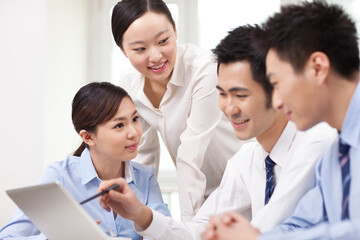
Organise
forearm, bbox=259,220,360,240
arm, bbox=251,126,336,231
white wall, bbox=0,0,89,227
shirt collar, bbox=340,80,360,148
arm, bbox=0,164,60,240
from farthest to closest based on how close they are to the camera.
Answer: white wall, bbox=0,0,89,227, arm, bbox=0,164,60,240, arm, bbox=251,126,336,231, shirt collar, bbox=340,80,360,148, forearm, bbox=259,220,360,240

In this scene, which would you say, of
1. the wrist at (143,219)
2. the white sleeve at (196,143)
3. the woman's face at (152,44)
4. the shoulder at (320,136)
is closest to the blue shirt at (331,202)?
the shoulder at (320,136)

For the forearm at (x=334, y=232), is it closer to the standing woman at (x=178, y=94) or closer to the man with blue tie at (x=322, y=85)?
the man with blue tie at (x=322, y=85)

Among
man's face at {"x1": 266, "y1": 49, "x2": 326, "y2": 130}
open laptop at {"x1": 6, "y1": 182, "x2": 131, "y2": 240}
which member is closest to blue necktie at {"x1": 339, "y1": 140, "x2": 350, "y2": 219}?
man's face at {"x1": 266, "y1": 49, "x2": 326, "y2": 130}

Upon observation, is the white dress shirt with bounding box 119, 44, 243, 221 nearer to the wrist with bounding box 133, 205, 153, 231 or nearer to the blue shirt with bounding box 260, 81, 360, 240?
the wrist with bounding box 133, 205, 153, 231

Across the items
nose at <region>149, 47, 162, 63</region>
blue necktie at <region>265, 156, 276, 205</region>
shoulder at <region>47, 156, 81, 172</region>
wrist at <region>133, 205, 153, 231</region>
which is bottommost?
wrist at <region>133, 205, 153, 231</region>

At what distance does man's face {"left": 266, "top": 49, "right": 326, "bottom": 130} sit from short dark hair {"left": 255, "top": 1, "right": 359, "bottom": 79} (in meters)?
0.02

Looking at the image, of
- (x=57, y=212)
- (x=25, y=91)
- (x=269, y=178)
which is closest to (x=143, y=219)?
(x=57, y=212)

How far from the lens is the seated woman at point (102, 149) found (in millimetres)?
2137

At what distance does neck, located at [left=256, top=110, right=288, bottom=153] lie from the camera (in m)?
1.77

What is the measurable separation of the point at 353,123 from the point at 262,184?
2.16ft

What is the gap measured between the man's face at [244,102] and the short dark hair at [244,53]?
0.01 meters

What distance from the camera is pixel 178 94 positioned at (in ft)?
7.75

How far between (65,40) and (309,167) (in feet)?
9.13

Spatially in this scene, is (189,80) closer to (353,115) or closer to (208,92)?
(208,92)
